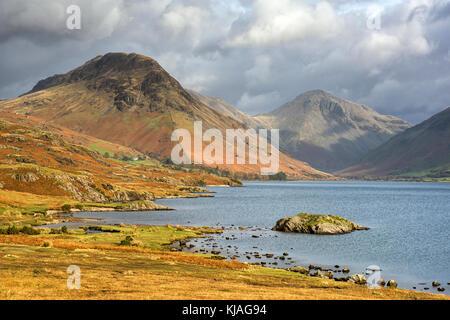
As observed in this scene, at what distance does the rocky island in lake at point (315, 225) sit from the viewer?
92062 millimetres

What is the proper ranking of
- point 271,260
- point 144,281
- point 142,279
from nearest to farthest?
1. point 144,281
2. point 142,279
3. point 271,260

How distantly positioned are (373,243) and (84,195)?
392ft

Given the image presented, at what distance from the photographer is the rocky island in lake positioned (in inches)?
3625

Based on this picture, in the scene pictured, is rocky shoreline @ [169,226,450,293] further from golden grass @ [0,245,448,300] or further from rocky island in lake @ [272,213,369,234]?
rocky island in lake @ [272,213,369,234]

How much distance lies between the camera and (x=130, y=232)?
81.4 m

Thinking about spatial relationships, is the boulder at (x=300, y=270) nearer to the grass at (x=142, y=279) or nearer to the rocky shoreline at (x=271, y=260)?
the rocky shoreline at (x=271, y=260)

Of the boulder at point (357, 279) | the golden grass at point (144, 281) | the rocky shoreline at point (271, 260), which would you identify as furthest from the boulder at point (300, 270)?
the boulder at point (357, 279)

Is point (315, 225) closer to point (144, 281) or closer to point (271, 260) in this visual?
point (271, 260)

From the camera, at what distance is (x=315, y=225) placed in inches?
3639

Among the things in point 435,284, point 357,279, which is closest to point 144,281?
point 357,279

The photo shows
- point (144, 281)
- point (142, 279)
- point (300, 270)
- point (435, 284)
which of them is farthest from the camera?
point (300, 270)

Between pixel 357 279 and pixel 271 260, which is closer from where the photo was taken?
pixel 357 279
